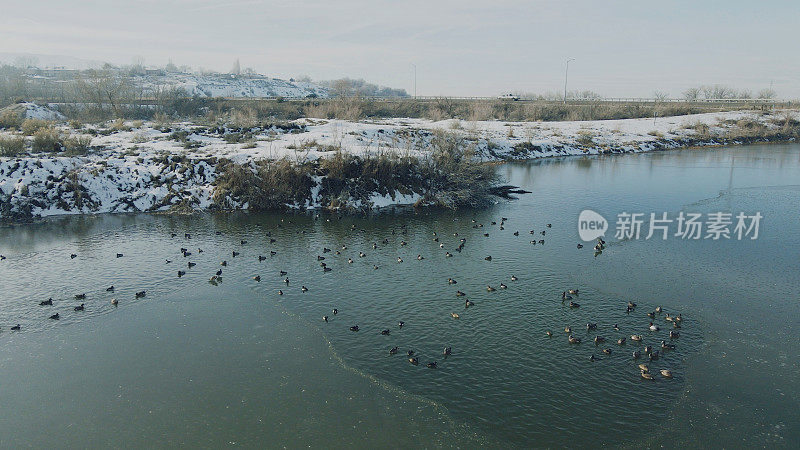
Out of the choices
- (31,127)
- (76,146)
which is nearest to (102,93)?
(31,127)

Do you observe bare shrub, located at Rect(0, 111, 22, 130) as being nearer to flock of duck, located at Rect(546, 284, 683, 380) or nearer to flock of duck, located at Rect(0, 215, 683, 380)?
flock of duck, located at Rect(0, 215, 683, 380)

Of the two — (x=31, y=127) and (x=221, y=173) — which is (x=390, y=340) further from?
(x=31, y=127)

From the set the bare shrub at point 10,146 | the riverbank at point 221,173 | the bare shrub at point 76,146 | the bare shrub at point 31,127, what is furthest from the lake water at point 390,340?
the bare shrub at point 31,127

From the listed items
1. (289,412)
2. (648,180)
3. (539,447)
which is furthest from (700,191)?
(289,412)

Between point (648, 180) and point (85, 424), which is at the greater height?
point (648, 180)

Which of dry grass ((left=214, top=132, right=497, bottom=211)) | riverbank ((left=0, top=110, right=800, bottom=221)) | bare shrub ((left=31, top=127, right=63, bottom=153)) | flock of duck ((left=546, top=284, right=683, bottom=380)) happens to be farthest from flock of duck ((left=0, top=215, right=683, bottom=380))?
bare shrub ((left=31, top=127, right=63, bottom=153))

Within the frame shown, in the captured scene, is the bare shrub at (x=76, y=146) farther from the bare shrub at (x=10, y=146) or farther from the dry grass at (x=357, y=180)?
the dry grass at (x=357, y=180)

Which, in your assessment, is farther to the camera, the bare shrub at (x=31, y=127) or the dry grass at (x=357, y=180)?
the bare shrub at (x=31, y=127)

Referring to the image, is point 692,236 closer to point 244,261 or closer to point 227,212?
point 244,261
